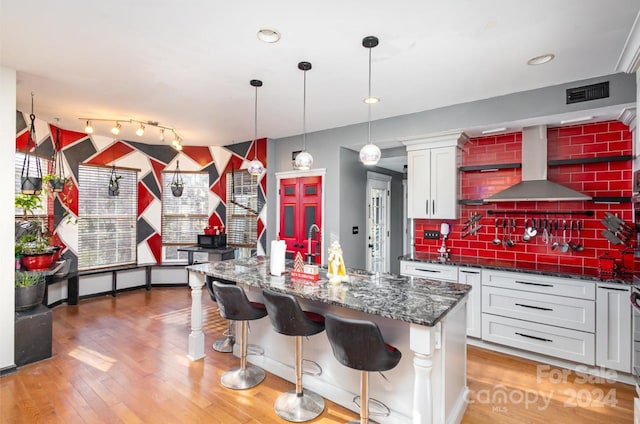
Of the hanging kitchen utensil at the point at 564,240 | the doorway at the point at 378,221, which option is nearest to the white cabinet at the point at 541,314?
the hanging kitchen utensil at the point at 564,240

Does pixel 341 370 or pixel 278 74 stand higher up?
pixel 278 74

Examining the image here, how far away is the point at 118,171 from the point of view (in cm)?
580

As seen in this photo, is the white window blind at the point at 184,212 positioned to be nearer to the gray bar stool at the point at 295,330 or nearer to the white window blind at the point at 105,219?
the white window blind at the point at 105,219

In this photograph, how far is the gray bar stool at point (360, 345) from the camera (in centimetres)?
180

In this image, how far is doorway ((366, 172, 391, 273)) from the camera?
18.6 ft

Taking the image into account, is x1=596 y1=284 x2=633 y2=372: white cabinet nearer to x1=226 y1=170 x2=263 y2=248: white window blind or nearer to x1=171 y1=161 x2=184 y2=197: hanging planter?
x1=226 y1=170 x2=263 y2=248: white window blind

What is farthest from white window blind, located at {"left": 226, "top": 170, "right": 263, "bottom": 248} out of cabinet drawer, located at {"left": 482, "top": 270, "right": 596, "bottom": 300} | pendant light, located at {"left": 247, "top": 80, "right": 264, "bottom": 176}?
cabinet drawer, located at {"left": 482, "top": 270, "right": 596, "bottom": 300}

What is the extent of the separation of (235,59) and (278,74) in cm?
44

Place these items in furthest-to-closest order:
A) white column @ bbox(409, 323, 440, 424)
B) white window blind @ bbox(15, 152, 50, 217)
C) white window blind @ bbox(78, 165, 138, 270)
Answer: white window blind @ bbox(78, 165, 138, 270), white window blind @ bbox(15, 152, 50, 217), white column @ bbox(409, 323, 440, 424)

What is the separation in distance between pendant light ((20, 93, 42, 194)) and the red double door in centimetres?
318

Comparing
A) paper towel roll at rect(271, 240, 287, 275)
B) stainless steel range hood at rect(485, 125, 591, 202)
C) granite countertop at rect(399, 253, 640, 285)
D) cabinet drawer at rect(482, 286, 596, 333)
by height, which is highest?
stainless steel range hood at rect(485, 125, 591, 202)

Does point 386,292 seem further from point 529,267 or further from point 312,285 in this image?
point 529,267

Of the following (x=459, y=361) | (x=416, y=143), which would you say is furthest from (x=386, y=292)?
(x=416, y=143)

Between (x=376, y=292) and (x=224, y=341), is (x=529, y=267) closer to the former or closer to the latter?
(x=376, y=292)
